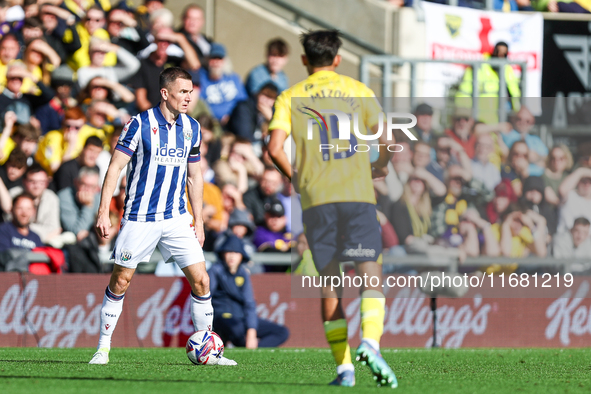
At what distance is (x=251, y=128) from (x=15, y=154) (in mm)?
3427

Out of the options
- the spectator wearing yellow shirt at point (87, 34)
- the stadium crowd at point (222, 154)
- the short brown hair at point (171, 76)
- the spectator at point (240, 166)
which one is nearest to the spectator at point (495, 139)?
the stadium crowd at point (222, 154)

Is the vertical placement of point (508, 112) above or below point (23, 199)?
above

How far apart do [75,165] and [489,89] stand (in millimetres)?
5820

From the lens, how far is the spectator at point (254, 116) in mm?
12852

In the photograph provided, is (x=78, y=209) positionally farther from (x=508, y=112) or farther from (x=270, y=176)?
A: (x=508, y=112)

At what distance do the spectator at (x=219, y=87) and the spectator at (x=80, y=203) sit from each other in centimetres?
267

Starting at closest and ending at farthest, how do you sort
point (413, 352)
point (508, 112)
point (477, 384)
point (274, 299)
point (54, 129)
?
point (477, 384) → point (413, 352) → point (274, 299) → point (54, 129) → point (508, 112)

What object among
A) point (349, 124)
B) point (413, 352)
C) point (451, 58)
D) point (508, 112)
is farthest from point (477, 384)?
point (451, 58)

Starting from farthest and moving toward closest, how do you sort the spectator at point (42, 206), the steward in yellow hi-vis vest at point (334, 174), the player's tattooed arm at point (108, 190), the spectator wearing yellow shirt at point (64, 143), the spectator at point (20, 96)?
the spectator at point (20, 96), the spectator wearing yellow shirt at point (64, 143), the spectator at point (42, 206), the player's tattooed arm at point (108, 190), the steward in yellow hi-vis vest at point (334, 174)

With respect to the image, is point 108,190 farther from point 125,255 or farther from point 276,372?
point 276,372

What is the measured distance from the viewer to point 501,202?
12.4 m

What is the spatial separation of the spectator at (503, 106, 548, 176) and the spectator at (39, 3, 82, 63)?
603 centimetres

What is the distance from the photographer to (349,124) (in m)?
5.86

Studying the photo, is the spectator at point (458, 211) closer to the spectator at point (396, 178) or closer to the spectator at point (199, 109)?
the spectator at point (396, 178)
